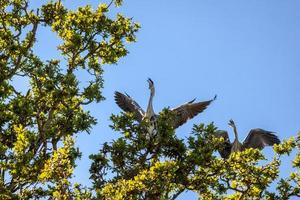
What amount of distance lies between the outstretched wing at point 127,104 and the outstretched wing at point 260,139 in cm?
575

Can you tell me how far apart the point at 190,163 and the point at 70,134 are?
4.41m

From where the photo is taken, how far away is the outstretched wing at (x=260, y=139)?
87.7 ft

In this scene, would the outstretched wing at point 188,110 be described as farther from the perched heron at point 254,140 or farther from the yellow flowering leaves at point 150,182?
the yellow flowering leaves at point 150,182

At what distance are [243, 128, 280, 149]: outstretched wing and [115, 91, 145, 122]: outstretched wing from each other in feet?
18.9

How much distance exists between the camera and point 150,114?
23172 mm

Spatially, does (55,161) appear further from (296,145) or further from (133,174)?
(296,145)

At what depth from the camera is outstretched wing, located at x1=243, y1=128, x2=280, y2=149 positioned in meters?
26.7

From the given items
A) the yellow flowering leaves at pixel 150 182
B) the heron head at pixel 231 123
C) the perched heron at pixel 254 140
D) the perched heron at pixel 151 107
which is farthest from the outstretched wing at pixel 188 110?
the yellow flowering leaves at pixel 150 182

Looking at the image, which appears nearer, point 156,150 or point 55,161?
point 55,161

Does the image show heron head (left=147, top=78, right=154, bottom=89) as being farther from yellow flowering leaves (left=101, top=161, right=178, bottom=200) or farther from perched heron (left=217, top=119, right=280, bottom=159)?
yellow flowering leaves (left=101, top=161, right=178, bottom=200)

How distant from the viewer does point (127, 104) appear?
25.1 meters

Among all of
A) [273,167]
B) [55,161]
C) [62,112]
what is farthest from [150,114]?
[55,161]

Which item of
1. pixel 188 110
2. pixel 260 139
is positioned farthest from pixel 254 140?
pixel 188 110

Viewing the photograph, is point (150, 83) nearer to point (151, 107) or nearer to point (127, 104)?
point (127, 104)
